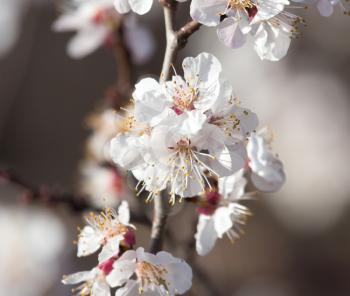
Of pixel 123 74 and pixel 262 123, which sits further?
pixel 262 123

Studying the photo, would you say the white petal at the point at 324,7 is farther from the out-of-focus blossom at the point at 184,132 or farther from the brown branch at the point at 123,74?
the brown branch at the point at 123,74

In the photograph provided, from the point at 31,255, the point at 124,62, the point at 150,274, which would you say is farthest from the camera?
the point at 31,255

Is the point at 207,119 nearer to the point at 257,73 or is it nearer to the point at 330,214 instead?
the point at 330,214

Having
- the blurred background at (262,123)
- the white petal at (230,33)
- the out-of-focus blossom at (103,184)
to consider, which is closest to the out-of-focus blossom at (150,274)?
the white petal at (230,33)

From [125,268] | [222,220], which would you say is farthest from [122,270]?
[222,220]

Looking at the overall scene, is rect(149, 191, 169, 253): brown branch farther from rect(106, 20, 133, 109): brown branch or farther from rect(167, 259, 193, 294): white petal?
rect(106, 20, 133, 109): brown branch

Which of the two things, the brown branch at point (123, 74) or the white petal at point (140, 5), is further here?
the brown branch at point (123, 74)

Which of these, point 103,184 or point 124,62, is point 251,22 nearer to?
point 124,62
